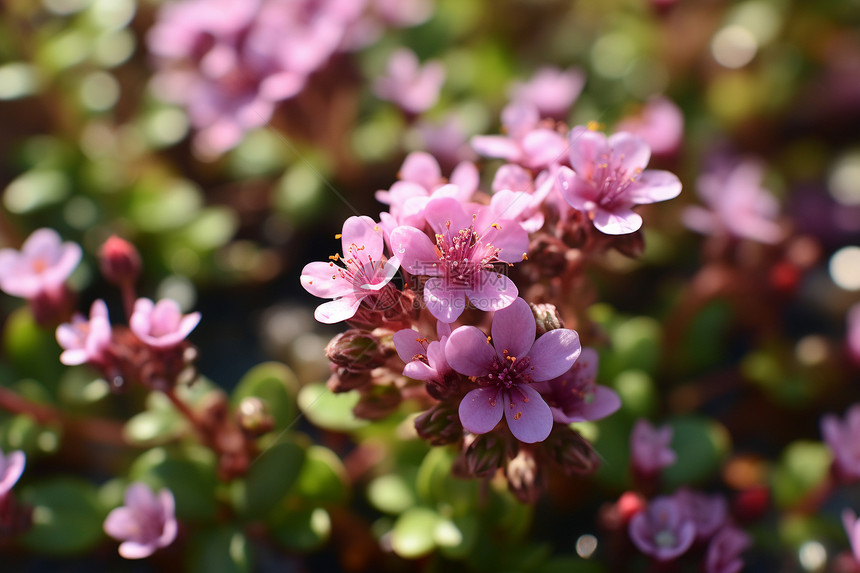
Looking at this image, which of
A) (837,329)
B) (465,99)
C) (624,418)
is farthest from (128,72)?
(837,329)

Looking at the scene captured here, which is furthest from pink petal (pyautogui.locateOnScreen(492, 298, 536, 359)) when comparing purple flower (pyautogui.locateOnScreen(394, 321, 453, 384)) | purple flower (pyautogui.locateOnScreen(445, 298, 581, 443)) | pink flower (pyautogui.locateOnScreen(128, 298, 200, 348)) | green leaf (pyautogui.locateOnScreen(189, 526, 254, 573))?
green leaf (pyautogui.locateOnScreen(189, 526, 254, 573))

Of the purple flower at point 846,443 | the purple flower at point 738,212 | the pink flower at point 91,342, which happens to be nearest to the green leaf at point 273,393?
the pink flower at point 91,342

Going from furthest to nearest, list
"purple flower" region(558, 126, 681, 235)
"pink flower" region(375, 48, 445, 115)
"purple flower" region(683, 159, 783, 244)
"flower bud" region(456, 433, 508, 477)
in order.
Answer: "pink flower" region(375, 48, 445, 115) → "purple flower" region(683, 159, 783, 244) → "purple flower" region(558, 126, 681, 235) → "flower bud" region(456, 433, 508, 477)

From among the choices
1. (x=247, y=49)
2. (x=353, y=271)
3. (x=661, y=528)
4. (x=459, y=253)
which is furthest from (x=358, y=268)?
(x=247, y=49)

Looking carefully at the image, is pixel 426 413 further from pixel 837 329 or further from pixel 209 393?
pixel 837 329

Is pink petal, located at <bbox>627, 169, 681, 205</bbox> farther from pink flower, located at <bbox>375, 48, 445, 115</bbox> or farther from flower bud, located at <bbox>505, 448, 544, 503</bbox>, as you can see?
pink flower, located at <bbox>375, 48, 445, 115</bbox>

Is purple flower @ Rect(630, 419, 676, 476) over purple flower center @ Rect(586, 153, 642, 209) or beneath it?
beneath

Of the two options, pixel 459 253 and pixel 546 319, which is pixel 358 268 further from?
pixel 546 319

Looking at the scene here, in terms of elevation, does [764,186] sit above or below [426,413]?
below
